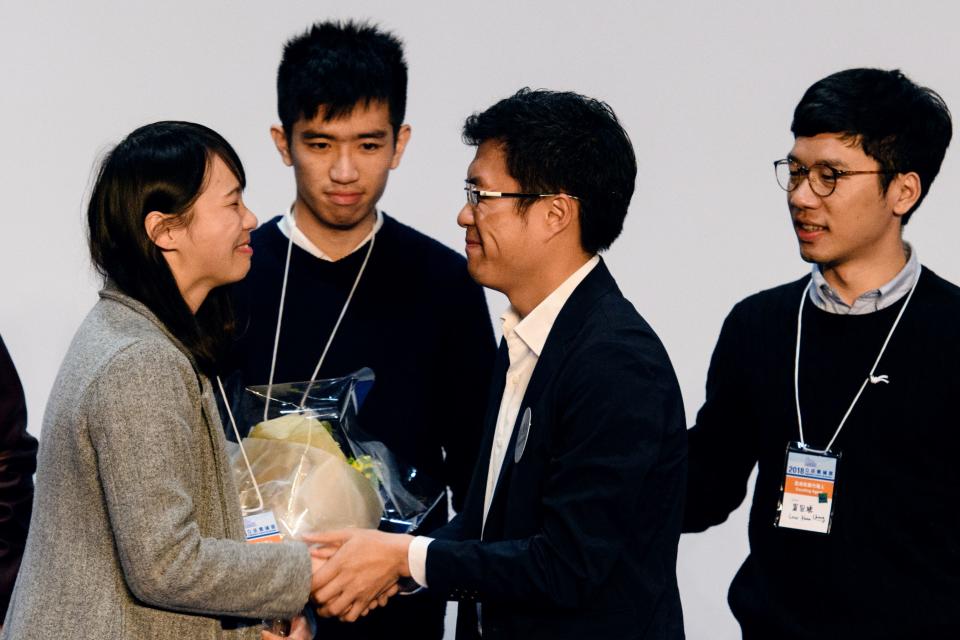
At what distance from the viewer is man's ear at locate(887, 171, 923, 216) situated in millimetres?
2189

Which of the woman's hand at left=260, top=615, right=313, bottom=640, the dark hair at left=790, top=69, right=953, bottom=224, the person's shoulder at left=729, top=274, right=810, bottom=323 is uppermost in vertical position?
the dark hair at left=790, top=69, right=953, bottom=224

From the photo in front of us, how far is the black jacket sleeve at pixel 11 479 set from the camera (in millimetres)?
2328

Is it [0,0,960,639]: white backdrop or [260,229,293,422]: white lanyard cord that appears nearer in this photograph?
[260,229,293,422]: white lanyard cord

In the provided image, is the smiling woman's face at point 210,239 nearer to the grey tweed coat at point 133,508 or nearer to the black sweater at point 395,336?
the grey tweed coat at point 133,508

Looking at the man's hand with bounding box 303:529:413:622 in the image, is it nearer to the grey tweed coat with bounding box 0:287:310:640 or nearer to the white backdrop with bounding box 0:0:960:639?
the grey tweed coat with bounding box 0:287:310:640

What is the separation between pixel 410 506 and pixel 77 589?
2.16 feet

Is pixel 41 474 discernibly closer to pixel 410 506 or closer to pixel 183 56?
pixel 410 506

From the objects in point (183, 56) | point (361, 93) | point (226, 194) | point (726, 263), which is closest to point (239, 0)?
point (183, 56)

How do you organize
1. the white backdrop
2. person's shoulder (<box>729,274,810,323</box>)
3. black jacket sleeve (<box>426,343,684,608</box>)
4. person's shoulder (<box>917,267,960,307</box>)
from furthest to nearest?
the white backdrop < person's shoulder (<box>729,274,810,323</box>) < person's shoulder (<box>917,267,960,307</box>) < black jacket sleeve (<box>426,343,684,608</box>)

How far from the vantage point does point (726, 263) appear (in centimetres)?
362

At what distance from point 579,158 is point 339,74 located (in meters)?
0.65

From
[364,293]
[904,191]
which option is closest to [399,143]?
[364,293]

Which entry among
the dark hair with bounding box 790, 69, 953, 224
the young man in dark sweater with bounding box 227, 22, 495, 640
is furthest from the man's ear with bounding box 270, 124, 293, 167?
the dark hair with bounding box 790, 69, 953, 224

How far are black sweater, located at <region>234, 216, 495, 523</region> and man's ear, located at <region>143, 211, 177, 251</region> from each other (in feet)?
1.88
